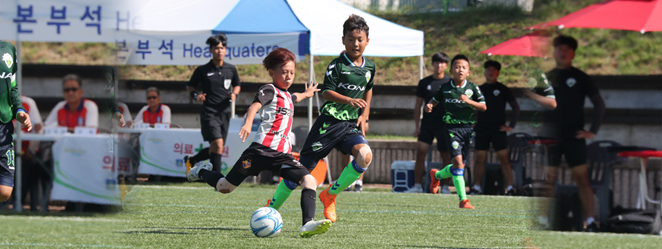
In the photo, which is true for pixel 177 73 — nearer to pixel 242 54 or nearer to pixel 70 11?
pixel 242 54

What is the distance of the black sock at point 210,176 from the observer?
5.14 meters

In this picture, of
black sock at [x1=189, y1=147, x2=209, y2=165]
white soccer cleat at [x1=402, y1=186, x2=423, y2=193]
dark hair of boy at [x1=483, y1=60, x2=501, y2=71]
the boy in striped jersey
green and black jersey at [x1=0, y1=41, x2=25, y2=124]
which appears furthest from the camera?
white soccer cleat at [x1=402, y1=186, x2=423, y2=193]

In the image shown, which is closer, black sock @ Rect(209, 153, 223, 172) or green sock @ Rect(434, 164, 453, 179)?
green sock @ Rect(434, 164, 453, 179)

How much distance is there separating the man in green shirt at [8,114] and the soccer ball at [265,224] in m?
1.46

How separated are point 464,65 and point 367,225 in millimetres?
2882

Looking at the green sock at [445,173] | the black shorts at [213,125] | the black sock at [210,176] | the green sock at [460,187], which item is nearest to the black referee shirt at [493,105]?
the green sock at [445,173]

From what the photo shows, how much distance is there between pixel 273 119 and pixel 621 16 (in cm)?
310

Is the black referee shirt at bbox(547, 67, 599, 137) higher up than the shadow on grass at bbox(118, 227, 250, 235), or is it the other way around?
the black referee shirt at bbox(547, 67, 599, 137)

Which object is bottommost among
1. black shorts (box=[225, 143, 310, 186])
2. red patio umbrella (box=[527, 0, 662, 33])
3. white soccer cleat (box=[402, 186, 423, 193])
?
white soccer cleat (box=[402, 186, 423, 193])

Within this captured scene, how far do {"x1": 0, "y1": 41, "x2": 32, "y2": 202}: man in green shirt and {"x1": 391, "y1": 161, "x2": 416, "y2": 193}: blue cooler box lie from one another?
6294 millimetres

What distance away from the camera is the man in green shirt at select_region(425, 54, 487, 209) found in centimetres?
747

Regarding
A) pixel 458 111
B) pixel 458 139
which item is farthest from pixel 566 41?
pixel 458 111

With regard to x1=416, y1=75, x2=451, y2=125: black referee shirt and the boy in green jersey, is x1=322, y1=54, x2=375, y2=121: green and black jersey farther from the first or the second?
x1=416, y1=75, x2=451, y2=125: black referee shirt

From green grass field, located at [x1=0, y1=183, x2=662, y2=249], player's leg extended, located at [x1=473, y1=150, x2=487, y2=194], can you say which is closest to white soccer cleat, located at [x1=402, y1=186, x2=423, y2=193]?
player's leg extended, located at [x1=473, y1=150, x2=487, y2=194]
